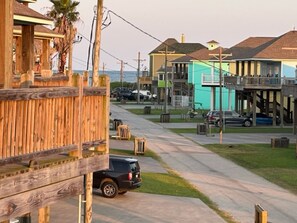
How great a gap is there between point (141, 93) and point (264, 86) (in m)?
63.7

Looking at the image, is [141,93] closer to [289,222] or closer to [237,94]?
[237,94]

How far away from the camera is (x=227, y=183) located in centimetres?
3216

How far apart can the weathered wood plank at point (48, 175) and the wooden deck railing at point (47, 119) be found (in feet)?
0.79

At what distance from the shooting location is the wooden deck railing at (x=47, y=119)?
24.3ft

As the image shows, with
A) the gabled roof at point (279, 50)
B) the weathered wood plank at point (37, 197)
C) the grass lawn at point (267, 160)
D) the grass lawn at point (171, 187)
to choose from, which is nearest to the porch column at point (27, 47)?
the weathered wood plank at point (37, 197)

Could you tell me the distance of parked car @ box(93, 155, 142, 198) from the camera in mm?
26594

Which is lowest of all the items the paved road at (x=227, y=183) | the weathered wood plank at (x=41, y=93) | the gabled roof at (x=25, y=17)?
the paved road at (x=227, y=183)

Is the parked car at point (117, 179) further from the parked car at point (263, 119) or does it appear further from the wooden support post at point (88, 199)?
the parked car at point (263, 119)

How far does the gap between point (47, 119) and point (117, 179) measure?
1852 centimetres

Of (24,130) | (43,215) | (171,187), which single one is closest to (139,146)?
(171,187)

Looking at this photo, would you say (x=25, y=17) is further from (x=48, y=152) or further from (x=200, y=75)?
(x=200, y=75)

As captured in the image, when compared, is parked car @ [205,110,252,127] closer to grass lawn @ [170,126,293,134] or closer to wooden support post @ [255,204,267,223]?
grass lawn @ [170,126,293,134]

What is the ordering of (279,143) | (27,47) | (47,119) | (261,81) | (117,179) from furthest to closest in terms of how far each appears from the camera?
(261,81), (279,143), (117,179), (27,47), (47,119)

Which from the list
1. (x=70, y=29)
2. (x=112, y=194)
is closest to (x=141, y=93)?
(x=70, y=29)
